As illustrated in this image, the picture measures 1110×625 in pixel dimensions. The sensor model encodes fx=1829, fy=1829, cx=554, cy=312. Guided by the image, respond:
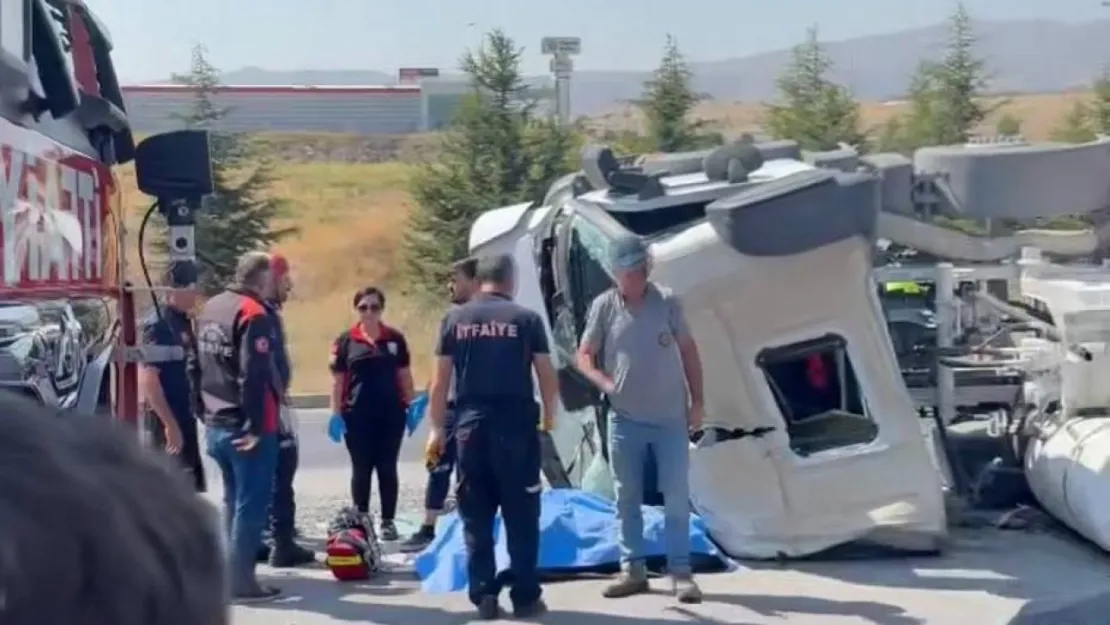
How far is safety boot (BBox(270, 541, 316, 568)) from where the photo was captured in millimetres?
8438

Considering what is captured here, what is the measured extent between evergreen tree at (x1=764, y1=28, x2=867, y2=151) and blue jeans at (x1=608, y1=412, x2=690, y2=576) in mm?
15110

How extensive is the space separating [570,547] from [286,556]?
139 centimetres

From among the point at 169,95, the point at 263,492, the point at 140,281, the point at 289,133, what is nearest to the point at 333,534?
the point at 263,492

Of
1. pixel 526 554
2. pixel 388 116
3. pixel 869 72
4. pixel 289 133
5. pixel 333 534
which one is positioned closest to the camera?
pixel 526 554

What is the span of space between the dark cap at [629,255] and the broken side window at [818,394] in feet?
3.30

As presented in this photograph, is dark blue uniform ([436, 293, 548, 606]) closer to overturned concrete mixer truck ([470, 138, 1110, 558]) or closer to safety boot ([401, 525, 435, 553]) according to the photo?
overturned concrete mixer truck ([470, 138, 1110, 558])

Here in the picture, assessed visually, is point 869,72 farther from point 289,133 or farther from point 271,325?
point 271,325

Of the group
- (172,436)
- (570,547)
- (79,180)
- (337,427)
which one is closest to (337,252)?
(337,427)

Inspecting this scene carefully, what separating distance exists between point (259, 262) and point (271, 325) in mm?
287

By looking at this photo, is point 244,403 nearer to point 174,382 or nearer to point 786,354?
point 174,382

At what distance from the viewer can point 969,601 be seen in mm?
7453

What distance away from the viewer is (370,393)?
29.5 ft

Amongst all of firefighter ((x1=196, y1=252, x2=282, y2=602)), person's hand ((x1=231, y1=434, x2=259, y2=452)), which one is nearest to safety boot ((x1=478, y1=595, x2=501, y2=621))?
firefighter ((x1=196, y1=252, x2=282, y2=602))

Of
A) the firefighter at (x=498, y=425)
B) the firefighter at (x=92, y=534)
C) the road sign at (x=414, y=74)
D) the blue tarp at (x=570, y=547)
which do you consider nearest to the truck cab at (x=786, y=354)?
the blue tarp at (x=570, y=547)
